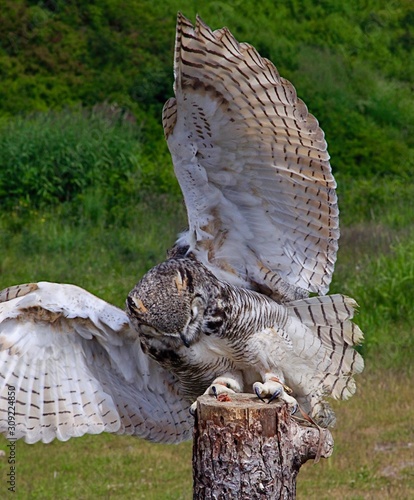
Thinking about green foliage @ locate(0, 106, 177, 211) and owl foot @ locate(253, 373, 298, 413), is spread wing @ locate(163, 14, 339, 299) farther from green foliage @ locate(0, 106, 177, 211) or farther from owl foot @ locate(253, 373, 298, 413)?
green foliage @ locate(0, 106, 177, 211)

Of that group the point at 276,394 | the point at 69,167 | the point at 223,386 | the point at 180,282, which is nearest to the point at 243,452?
the point at 276,394

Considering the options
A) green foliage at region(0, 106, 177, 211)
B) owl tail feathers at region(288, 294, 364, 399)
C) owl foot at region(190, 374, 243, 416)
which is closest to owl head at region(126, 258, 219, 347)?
owl foot at region(190, 374, 243, 416)

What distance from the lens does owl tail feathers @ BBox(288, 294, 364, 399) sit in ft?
14.8

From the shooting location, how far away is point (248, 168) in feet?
14.1

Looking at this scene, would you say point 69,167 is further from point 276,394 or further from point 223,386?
point 276,394

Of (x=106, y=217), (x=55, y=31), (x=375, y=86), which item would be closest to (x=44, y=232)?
(x=106, y=217)

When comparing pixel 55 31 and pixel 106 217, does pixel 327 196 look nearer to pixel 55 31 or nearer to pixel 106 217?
pixel 106 217

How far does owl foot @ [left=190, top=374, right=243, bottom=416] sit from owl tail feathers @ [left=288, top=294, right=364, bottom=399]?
16.1 inches

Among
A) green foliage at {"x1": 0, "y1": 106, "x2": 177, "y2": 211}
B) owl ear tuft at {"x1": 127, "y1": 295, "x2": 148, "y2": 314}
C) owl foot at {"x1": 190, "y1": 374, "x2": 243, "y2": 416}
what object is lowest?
green foliage at {"x1": 0, "y1": 106, "x2": 177, "y2": 211}

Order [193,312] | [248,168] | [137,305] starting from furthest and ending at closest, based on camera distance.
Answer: [248,168] < [193,312] < [137,305]

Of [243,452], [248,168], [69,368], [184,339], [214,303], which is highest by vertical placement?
[248,168]

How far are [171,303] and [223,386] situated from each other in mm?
552

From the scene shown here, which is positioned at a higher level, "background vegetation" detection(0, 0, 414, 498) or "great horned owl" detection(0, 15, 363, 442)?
"great horned owl" detection(0, 15, 363, 442)

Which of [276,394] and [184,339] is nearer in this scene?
[184,339]
